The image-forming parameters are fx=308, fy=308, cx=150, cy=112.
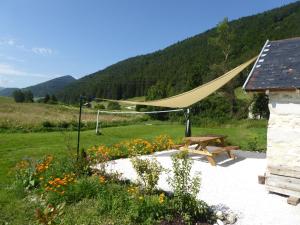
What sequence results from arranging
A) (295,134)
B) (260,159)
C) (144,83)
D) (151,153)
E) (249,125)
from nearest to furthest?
(295,134) < (260,159) < (151,153) < (249,125) < (144,83)

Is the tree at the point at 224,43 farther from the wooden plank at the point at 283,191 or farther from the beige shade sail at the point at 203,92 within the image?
the wooden plank at the point at 283,191

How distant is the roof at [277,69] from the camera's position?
604 centimetres

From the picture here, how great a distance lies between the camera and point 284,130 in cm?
599

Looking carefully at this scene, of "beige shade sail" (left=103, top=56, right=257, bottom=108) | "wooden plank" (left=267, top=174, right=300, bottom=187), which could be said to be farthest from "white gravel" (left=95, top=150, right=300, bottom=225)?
"beige shade sail" (left=103, top=56, right=257, bottom=108)

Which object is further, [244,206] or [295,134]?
[295,134]

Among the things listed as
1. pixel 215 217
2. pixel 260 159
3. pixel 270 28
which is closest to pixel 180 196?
pixel 215 217

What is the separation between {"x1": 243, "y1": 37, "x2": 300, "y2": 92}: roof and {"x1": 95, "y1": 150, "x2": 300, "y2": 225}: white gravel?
6.80 ft

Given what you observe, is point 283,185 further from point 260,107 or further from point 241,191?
point 260,107

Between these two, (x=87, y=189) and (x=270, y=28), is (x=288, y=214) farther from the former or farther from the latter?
(x=270, y=28)

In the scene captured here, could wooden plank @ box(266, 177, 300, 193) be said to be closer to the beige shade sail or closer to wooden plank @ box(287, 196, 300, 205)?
wooden plank @ box(287, 196, 300, 205)

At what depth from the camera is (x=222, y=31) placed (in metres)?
31.7

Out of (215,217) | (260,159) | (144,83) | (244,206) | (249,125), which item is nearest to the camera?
(215,217)

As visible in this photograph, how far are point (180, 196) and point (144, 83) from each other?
7129cm

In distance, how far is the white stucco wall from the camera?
5.82m
